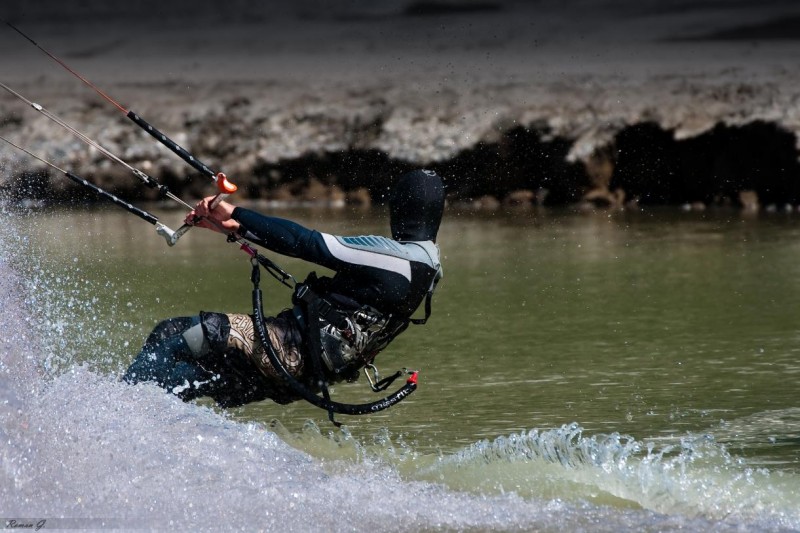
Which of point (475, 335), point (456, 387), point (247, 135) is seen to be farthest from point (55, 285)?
point (247, 135)

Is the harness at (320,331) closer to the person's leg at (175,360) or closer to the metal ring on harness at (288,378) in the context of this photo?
the metal ring on harness at (288,378)

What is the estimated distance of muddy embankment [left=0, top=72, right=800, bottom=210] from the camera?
15914 mm

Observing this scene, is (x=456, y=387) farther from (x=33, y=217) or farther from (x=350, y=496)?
(x=33, y=217)

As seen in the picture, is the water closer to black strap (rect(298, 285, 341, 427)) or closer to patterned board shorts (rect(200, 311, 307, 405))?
patterned board shorts (rect(200, 311, 307, 405))

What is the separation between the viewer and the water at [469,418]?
4.79 meters

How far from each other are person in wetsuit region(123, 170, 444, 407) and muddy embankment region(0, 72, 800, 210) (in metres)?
10.9

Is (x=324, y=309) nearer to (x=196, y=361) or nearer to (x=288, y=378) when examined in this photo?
(x=288, y=378)

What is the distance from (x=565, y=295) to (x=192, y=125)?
9.80m

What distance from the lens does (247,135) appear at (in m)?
18.0

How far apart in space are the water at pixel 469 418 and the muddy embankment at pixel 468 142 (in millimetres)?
4878

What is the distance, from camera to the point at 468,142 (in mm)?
16953

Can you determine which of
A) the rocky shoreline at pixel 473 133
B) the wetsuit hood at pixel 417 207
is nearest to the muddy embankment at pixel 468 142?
the rocky shoreline at pixel 473 133

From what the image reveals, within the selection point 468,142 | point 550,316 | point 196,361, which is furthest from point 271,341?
point 468,142

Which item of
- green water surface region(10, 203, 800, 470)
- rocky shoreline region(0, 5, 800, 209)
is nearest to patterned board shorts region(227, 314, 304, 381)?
green water surface region(10, 203, 800, 470)
